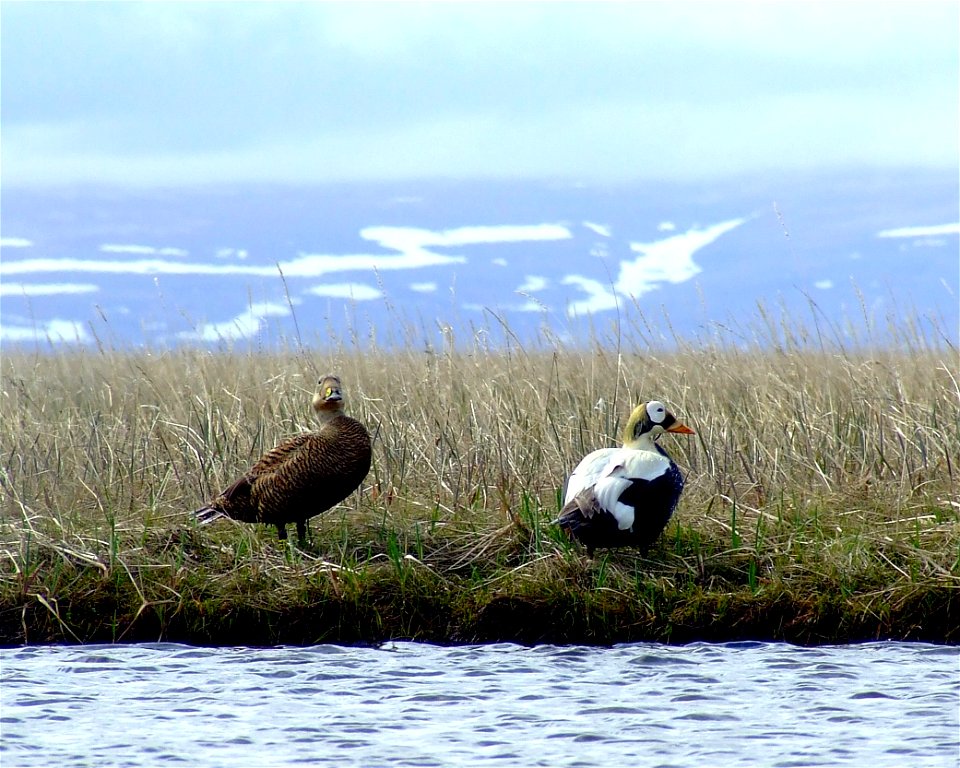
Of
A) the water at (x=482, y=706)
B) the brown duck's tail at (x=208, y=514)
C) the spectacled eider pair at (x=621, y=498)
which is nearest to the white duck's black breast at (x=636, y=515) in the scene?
the spectacled eider pair at (x=621, y=498)

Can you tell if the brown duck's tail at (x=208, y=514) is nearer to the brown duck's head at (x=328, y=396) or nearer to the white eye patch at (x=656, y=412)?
the brown duck's head at (x=328, y=396)

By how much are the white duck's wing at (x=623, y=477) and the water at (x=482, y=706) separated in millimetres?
635

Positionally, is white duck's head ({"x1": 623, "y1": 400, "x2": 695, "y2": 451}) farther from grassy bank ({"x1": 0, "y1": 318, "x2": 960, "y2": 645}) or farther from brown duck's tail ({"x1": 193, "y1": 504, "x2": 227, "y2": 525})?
brown duck's tail ({"x1": 193, "y1": 504, "x2": 227, "y2": 525})

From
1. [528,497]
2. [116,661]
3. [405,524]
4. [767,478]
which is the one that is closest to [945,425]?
[767,478]

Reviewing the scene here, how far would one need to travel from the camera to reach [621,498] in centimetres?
621

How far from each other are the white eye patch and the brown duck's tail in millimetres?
2264

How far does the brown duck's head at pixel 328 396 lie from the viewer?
6.85 meters

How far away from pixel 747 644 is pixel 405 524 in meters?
1.99

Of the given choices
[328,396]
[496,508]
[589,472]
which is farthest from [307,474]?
[589,472]

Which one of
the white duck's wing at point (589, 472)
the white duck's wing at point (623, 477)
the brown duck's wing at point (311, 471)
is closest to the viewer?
A: the white duck's wing at point (623, 477)

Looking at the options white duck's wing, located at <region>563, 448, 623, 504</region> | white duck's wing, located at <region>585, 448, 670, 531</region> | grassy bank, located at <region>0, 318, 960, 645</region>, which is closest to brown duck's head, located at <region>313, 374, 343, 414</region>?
grassy bank, located at <region>0, 318, 960, 645</region>

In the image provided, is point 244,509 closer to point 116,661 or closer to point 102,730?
point 116,661

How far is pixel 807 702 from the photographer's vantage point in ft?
16.9

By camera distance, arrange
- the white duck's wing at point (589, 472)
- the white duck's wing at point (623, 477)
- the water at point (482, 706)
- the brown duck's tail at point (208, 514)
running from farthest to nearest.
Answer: the brown duck's tail at point (208, 514)
the white duck's wing at point (589, 472)
the white duck's wing at point (623, 477)
the water at point (482, 706)
